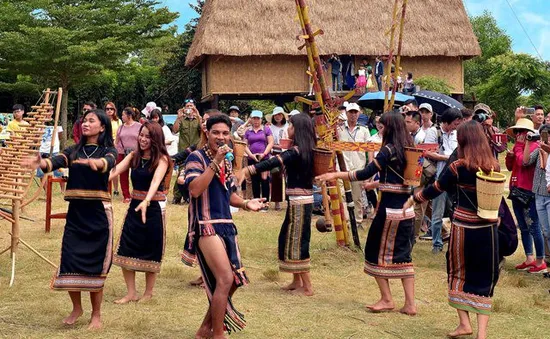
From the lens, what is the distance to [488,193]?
582 cm

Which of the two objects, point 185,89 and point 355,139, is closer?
point 355,139

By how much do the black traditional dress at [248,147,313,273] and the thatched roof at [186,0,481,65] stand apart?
17.7 m

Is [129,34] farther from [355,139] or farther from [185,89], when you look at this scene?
[355,139]

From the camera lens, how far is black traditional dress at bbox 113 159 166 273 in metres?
7.17

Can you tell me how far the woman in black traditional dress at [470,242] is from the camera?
602 centimetres

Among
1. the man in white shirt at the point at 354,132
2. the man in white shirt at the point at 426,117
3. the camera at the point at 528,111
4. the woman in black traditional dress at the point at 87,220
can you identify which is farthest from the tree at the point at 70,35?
the woman in black traditional dress at the point at 87,220

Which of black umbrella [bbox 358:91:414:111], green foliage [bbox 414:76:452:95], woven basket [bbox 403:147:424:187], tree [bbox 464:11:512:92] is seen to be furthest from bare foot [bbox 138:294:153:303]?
tree [bbox 464:11:512:92]

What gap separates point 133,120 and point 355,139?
4.26 metres

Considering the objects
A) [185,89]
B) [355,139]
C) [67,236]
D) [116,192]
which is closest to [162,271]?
[67,236]

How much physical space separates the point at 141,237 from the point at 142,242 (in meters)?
0.05

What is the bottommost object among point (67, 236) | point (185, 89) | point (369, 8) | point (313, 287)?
point (313, 287)

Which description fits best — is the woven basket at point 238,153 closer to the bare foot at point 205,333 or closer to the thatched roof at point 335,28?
the bare foot at point 205,333

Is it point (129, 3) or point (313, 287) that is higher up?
point (129, 3)

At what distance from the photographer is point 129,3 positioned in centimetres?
3219
